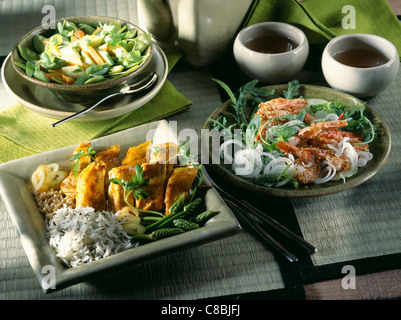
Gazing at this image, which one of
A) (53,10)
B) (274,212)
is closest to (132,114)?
(274,212)

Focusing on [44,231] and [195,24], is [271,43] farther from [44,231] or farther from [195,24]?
[44,231]

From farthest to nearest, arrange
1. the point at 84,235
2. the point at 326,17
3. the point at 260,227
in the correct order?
the point at 326,17 < the point at 260,227 < the point at 84,235

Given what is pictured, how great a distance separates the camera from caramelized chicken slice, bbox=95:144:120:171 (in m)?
1.07

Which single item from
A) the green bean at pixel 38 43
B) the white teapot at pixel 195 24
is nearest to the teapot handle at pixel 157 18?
the white teapot at pixel 195 24

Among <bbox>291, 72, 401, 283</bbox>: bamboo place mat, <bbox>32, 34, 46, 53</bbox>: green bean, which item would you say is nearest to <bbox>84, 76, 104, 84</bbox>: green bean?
<bbox>32, 34, 46, 53</bbox>: green bean

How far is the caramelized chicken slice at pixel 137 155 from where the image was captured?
1048 mm

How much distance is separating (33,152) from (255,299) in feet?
2.27

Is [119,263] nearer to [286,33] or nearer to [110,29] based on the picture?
[110,29]

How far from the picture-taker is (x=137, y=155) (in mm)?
1062

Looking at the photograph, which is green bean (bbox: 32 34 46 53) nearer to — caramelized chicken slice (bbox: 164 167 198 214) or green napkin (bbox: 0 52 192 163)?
green napkin (bbox: 0 52 192 163)

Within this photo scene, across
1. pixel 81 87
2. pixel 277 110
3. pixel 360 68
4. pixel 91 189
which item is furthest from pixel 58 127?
pixel 360 68

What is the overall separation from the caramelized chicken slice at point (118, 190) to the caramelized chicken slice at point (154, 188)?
3cm

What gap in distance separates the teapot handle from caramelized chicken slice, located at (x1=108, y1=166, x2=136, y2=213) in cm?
63

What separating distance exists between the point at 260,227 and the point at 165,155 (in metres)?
0.26
